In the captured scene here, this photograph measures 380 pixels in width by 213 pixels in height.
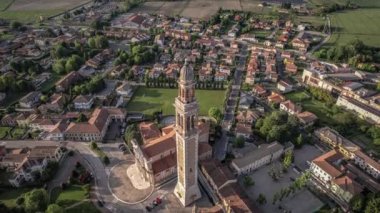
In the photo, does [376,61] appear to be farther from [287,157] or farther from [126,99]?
[126,99]

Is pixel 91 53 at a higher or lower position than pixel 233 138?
higher

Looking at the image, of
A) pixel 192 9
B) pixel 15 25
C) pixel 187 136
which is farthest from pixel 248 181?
pixel 192 9

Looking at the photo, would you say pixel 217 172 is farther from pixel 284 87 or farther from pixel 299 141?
pixel 284 87

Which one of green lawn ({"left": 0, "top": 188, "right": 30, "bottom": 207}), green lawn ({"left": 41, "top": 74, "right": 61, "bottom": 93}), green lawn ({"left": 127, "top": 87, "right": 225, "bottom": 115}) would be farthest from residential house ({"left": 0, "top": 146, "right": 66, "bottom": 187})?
green lawn ({"left": 41, "top": 74, "right": 61, "bottom": 93})

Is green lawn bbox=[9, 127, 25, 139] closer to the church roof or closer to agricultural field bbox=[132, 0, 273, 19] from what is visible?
the church roof

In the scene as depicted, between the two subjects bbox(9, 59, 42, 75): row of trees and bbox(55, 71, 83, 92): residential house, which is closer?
bbox(55, 71, 83, 92): residential house

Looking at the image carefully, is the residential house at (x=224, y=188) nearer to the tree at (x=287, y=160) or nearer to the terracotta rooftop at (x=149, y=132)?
the tree at (x=287, y=160)

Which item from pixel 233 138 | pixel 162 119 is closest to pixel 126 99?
pixel 162 119
